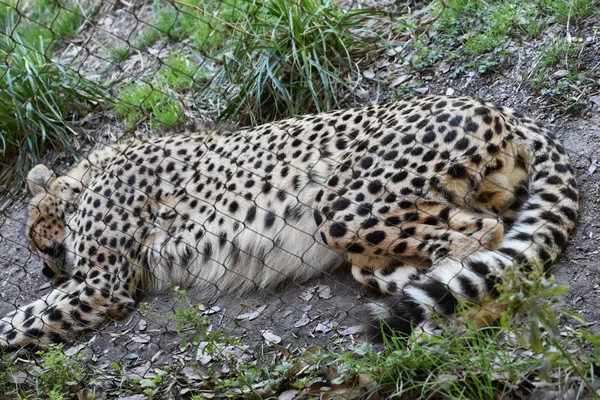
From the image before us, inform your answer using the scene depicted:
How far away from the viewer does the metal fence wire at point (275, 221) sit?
11.1 feet

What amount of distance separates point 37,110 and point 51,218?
3.96ft

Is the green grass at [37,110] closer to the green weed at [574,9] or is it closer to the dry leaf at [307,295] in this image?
the dry leaf at [307,295]

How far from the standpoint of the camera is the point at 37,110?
Answer: 18.7 feet

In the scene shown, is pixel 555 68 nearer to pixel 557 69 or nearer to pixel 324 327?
pixel 557 69

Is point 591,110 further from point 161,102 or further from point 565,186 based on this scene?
point 161,102

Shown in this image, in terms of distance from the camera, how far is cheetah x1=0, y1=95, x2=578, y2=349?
11.9 feet

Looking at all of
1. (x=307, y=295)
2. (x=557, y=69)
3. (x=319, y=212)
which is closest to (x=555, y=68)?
(x=557, y=69)

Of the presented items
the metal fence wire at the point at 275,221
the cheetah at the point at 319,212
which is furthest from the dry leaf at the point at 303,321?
the cheetah at the point at 319,212

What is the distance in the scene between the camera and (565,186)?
12.5 ft

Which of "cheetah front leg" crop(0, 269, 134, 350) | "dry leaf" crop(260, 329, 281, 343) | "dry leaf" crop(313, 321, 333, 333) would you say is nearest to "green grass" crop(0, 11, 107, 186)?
"cheetah front leg" crop(0, 269, 134, 350)


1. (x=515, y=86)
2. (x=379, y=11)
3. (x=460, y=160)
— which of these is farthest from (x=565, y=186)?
(x=379, y=11)

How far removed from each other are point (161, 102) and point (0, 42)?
1709 millimetres

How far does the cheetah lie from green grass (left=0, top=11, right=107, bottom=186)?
2.58 feet

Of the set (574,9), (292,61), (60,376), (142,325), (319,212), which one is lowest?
(142,325)
